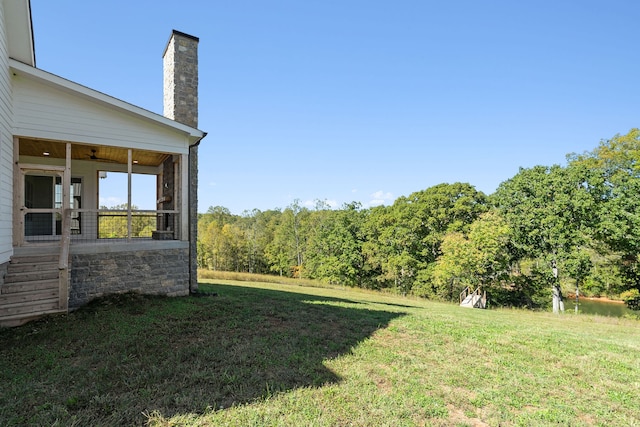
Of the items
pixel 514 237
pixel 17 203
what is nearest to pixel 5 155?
pixel 17 203

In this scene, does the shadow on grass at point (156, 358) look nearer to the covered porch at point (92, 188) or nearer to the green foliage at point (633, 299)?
the covered porch at point (92, 188)

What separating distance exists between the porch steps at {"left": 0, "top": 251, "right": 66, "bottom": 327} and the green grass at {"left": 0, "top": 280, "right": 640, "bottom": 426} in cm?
34

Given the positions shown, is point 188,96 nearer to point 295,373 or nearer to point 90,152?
point 90,152

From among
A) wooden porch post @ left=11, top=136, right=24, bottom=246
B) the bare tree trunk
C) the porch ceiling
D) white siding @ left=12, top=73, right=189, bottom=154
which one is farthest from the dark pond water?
wooden porch post @ left=11, top=136, right=24, bottom=246

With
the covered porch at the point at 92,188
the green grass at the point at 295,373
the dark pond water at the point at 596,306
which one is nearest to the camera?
the green grass at the point at 295,373

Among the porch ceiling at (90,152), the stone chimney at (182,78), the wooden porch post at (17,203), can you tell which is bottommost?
the wooden porch post at (17,203)

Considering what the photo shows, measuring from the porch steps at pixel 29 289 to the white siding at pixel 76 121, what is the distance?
9.28 ft

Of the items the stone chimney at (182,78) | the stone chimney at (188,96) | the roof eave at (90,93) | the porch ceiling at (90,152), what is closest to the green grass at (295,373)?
the stone chimney at (188,96)

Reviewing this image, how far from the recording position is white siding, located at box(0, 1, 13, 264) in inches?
226

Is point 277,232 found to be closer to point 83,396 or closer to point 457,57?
point 457,57

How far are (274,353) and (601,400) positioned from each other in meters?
4.37

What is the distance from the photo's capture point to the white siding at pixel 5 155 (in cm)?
573

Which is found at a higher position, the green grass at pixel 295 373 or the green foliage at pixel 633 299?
the green grass at pixel 295 373

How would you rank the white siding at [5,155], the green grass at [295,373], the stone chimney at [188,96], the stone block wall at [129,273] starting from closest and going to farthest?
the green grass at [295,373] → the white siding at [5,155] → the stone block wall at [129,273] → the stone chimney at [188,96]
